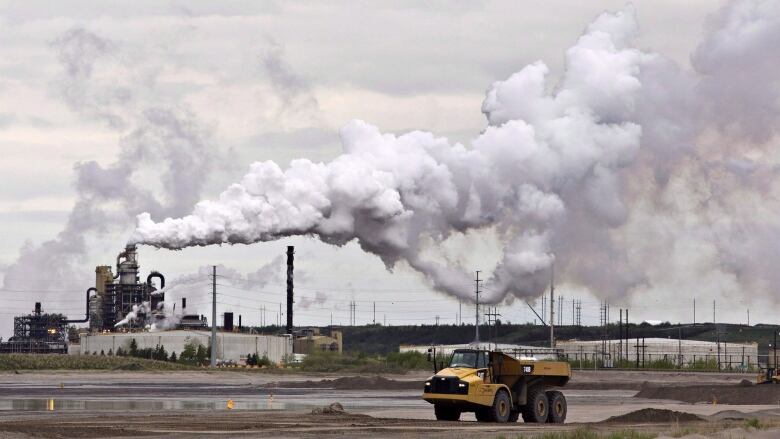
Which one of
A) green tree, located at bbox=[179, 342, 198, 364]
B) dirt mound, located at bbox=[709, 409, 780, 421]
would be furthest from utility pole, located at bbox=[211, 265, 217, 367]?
dirt mound, located at bbox=[709, 409, 780, 421]

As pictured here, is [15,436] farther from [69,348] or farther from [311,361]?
[69,348]

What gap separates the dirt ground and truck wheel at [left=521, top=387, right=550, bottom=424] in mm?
1497

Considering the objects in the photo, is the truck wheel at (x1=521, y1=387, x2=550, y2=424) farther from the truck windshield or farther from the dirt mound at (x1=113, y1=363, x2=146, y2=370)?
the dirt mound at (x1=113, y1=363, x2=146, y2=370)

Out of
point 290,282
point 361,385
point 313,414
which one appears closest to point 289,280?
point 290,282

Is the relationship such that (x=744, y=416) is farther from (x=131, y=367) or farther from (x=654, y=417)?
(x=131, y=367)

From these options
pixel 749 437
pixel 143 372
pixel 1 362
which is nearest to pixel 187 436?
pixel 749 437

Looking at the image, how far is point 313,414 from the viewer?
57.2m

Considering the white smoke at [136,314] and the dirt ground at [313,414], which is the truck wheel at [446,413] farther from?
the white smoke at [136,314]

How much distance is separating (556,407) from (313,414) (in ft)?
36.7

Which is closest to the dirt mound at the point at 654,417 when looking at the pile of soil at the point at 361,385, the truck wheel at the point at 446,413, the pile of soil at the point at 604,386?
the truck wheel at the point at 446,413

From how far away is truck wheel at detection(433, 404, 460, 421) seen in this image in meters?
54.6

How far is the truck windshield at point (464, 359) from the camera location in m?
54.8

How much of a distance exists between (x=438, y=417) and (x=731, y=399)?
33187 millimetres

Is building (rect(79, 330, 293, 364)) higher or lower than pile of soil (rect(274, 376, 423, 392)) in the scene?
higher
